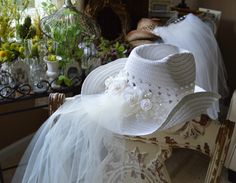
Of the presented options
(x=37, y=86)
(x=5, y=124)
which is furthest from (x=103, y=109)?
(x=5, y=124)

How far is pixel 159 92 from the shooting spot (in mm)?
957

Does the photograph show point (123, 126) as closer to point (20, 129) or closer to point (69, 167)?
point (69, 167)

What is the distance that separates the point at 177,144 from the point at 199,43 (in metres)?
1.06

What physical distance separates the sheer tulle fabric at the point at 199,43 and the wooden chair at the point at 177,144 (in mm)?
851

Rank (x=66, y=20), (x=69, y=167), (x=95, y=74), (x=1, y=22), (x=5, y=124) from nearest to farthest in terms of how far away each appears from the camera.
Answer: (x=69, y=167) < (x=95, y=74) < (x=1, y=22) < (x=66, y=20) < (x=5, y=124)

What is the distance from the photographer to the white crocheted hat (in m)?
0.91

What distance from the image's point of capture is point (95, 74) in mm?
1140

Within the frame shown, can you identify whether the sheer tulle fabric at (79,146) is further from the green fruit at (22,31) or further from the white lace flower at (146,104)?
the green fruit at (22,31)

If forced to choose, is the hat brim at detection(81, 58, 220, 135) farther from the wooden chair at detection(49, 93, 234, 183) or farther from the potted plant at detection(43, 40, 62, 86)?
the potted plant at detection(43, 40, 62, 86)

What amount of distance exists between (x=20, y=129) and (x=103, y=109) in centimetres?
119

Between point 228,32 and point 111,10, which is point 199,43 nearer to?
Answer: point 111,10

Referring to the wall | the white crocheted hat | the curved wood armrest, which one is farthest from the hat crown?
the wall

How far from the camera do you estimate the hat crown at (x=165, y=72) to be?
0.91m

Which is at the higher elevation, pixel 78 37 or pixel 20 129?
pixel 78 37
